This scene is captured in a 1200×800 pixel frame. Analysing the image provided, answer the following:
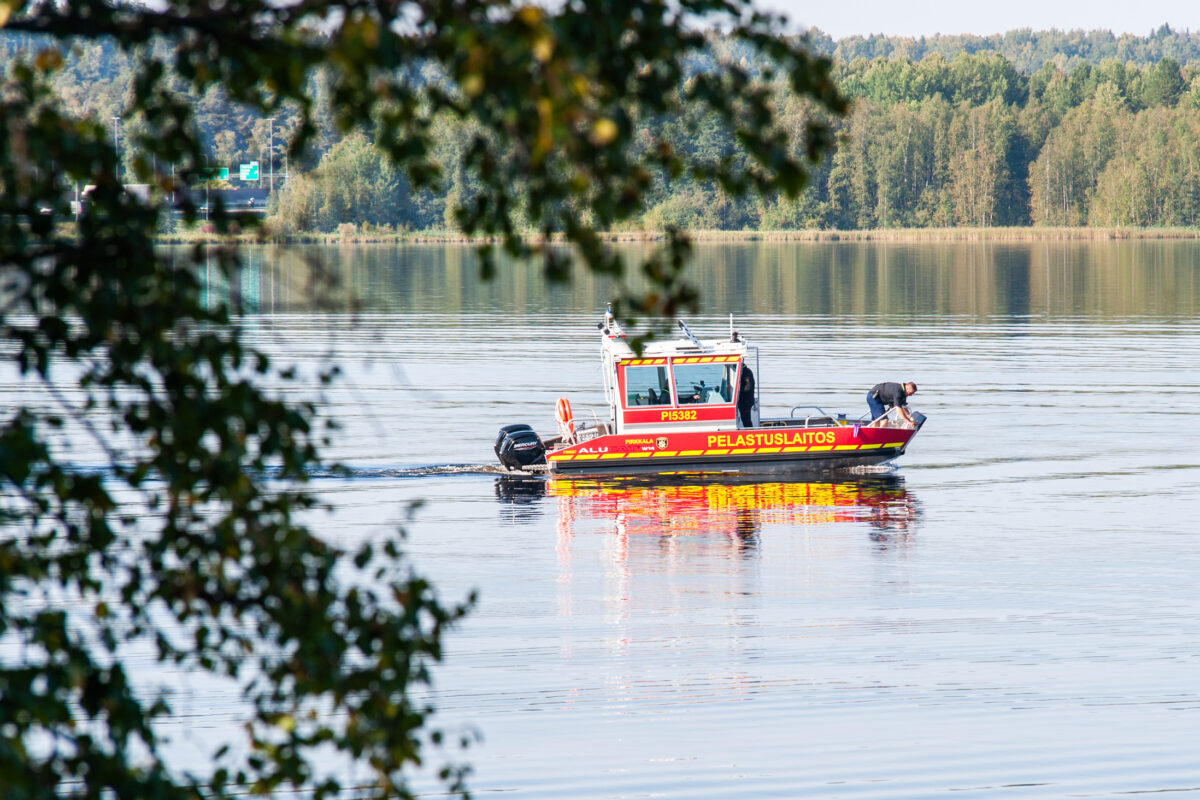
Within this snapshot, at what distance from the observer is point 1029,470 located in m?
29.5

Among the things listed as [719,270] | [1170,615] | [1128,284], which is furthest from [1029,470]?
[719,270]

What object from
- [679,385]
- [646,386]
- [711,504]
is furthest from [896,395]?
[711,504]

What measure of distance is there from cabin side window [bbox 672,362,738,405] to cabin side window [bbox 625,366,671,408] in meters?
0.24

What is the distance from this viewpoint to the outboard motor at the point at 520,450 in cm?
2834

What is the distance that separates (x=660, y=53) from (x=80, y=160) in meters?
2.14

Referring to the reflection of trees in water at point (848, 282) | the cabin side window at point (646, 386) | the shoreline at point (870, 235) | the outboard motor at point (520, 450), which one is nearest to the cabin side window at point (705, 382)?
the cabin side window at point (646, 386)

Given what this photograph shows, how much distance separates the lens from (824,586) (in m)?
19.8

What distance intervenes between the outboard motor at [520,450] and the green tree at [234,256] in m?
21.6

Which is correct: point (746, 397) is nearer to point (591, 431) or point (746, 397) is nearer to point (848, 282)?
point (591, 431)

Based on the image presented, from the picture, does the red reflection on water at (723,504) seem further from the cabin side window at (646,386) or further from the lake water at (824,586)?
the cabin side window at (646,386)

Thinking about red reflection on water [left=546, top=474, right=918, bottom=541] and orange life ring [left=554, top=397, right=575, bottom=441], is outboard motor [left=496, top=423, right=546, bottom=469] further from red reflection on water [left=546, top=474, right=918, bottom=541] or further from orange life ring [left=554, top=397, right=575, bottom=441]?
orange life ring [left=554, top=397, right=575, bottom=441]

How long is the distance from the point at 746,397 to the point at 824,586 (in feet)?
30.7

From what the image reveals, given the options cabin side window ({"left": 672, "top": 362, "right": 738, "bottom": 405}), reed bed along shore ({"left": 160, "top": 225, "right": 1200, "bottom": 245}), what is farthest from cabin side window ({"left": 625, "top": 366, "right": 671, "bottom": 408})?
reed bed along shore ({"left": 160, "top": 225, "right": 1200, "bottom": 245})

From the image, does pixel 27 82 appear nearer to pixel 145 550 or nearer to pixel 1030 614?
pixel 145 550
